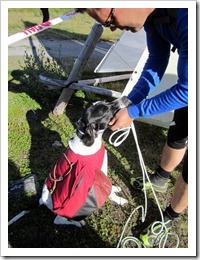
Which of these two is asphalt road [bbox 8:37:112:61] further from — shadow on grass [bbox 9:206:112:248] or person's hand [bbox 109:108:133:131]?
person's hand [bbox 109:108:133:131]

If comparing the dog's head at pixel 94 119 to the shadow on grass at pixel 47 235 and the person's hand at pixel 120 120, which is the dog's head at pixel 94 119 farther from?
the shadow on grass at pixel 47 235

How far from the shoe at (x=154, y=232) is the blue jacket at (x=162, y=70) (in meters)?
1.02

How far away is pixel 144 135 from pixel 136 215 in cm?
129

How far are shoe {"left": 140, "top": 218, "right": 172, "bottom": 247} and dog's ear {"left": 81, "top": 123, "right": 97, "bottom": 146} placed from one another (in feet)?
3.01

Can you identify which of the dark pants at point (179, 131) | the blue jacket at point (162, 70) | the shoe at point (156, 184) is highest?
the blue jacket at point (162, 70)

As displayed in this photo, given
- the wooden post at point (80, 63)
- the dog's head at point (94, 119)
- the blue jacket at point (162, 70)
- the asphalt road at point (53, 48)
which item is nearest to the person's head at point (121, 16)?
the blue jacket at point (162, 70)

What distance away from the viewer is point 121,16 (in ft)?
5.84

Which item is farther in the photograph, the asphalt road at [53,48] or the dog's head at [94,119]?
the asphalt road at [53,48]

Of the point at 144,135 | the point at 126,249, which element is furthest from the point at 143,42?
the point at 126,249

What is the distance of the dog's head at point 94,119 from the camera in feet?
7.16

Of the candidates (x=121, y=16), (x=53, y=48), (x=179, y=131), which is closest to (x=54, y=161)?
(x=179, y=131)

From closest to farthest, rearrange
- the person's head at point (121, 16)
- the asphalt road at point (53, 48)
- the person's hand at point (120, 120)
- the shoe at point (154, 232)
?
the person's head at point (121, 16) → the person's hand at point (120, 120) → the shoe at point (154, 232) → the asphalt road at point (53, 48)
